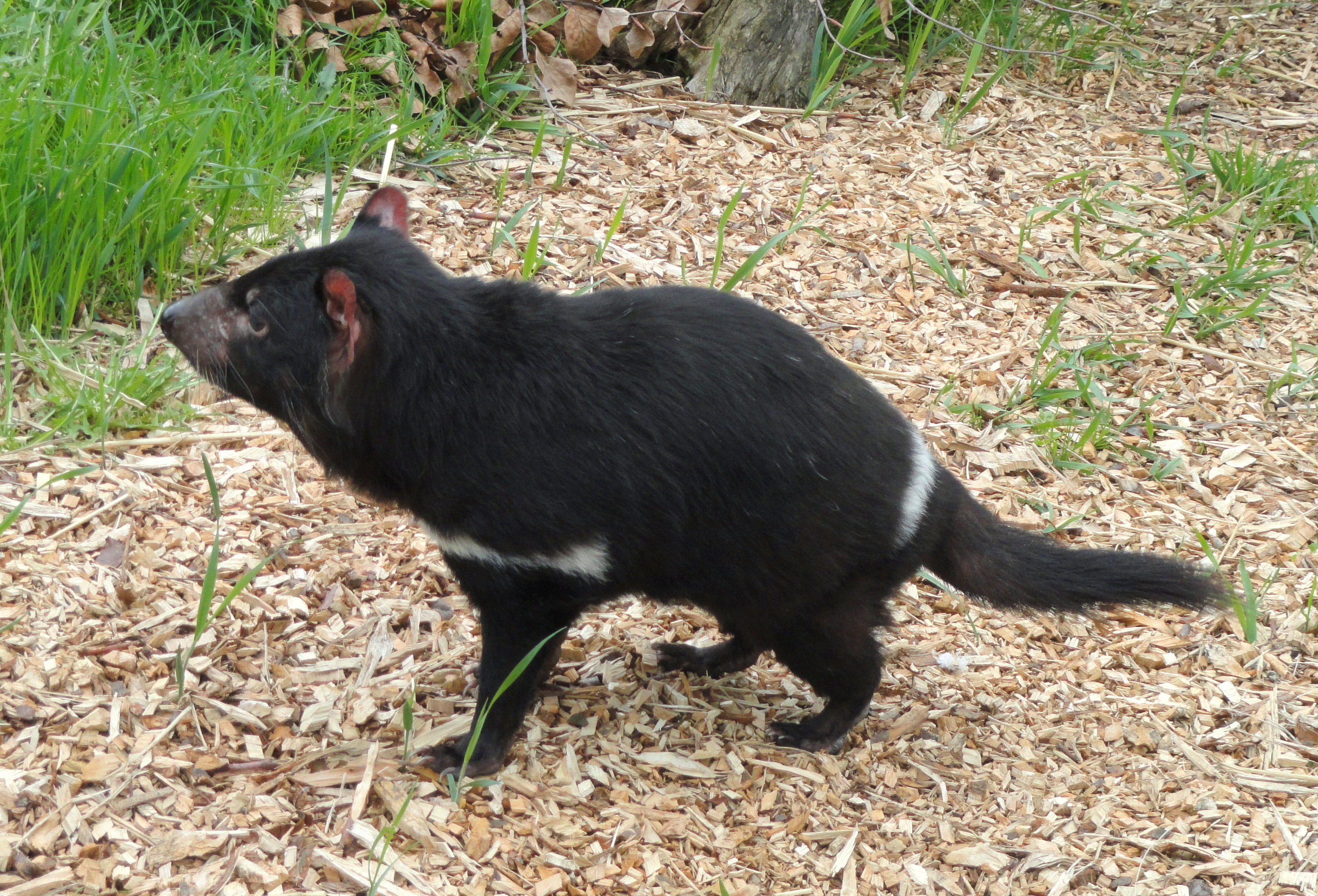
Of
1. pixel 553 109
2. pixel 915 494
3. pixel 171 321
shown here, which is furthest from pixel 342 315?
pixel 553 109

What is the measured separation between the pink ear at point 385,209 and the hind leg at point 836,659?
4.27ft

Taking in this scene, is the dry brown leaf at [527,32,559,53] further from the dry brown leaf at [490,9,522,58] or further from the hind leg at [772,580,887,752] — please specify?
the hind leg at [772,580,887,752]

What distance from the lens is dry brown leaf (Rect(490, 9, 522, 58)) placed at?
5.00 meters

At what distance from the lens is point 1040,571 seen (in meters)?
3.02

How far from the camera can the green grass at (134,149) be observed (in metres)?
3.62

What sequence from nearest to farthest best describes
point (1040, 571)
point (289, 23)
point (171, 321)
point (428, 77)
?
point (171, 321), point (1040, 571), point (289, 23), point (428, 77)

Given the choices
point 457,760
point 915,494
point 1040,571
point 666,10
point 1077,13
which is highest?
point 1077,13

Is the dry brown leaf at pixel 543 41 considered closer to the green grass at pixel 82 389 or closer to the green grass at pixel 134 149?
the green grass at pixel 134 149

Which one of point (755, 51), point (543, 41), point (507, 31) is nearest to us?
point (507, 31)

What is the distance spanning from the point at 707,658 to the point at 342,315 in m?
1.35

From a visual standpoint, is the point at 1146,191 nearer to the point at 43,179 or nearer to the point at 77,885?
the point at 43,179

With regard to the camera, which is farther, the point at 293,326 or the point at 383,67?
the point at 383,67

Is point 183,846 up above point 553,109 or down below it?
below

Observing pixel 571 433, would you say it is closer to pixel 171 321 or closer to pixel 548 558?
pixel 548 558
